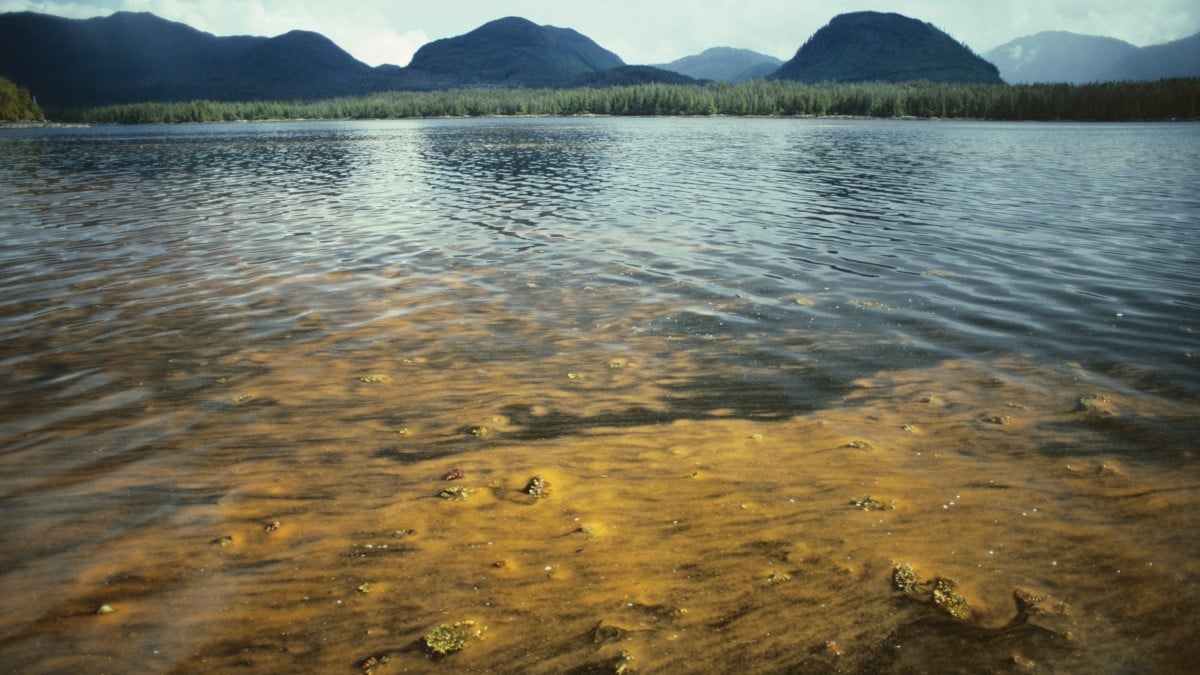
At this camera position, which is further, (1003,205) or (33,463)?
(1003,205)

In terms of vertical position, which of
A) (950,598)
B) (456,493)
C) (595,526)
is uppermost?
(456,493)

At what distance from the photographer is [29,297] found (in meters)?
15.1

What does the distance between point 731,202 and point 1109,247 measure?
15104 mm

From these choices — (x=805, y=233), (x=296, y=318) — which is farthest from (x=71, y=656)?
(x=805, y=233)

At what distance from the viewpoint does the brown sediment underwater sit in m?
4.95

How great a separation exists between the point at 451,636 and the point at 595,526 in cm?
190

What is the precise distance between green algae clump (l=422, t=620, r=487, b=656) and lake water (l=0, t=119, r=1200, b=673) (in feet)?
0.29

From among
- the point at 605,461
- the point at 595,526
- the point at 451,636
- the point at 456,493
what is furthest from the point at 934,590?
the point at 456,493

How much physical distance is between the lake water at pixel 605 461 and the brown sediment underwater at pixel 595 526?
1.5 inches

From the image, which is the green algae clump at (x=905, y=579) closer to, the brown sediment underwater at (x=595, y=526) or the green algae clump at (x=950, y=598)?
the brown sediment underwater at (x=595, y=526)

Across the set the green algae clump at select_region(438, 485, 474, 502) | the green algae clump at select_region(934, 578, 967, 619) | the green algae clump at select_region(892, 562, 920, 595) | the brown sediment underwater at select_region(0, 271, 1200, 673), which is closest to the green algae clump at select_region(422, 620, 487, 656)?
the brown sediment underwater at select_region(0, 271, 1200, 673)

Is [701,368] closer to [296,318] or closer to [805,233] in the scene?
[296,318]

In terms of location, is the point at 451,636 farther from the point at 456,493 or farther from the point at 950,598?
the point at 950,598

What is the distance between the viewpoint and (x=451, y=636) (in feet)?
16.4
